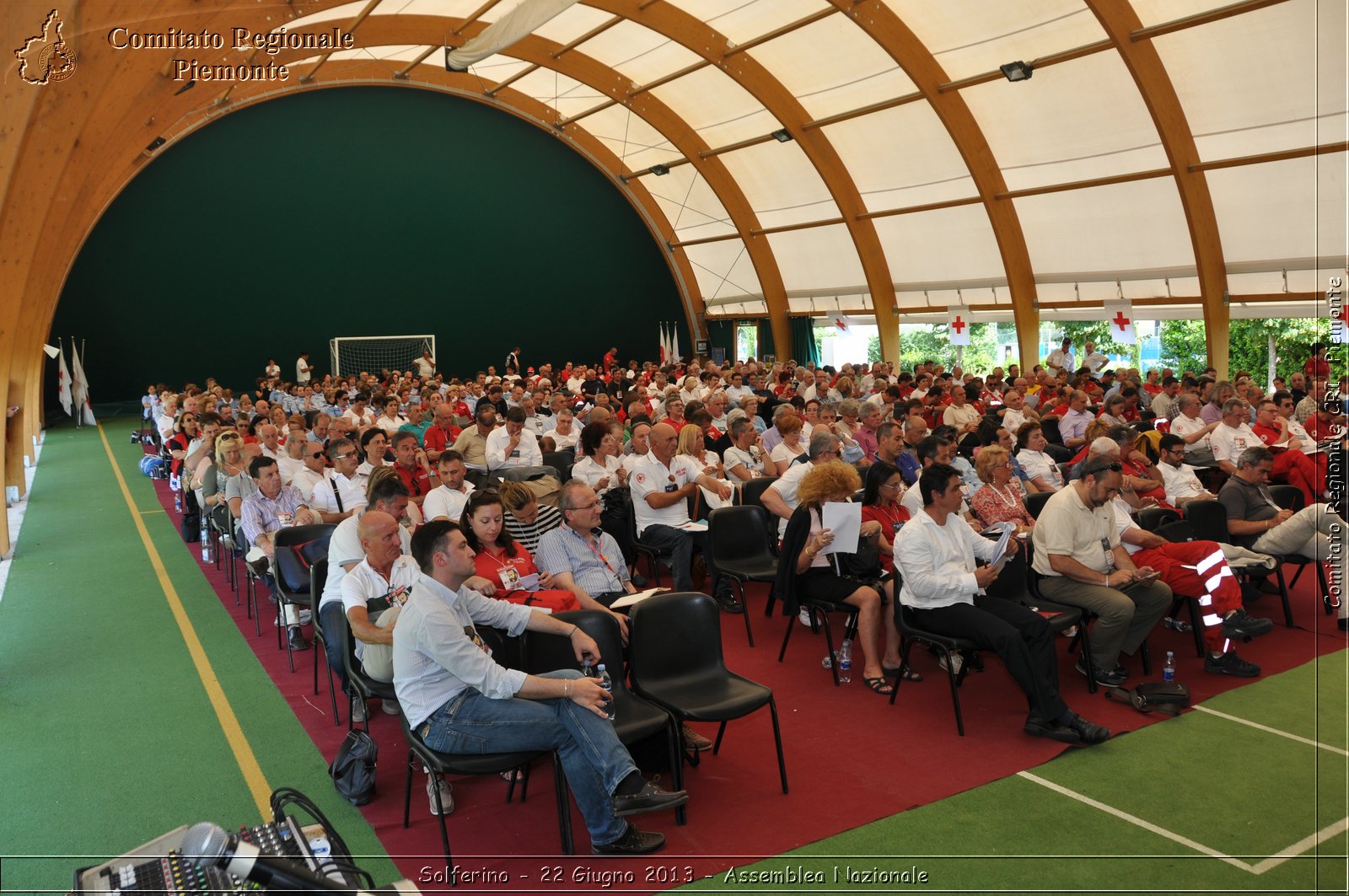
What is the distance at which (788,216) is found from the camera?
898 inches

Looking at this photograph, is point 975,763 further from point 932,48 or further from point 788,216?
point 788,216

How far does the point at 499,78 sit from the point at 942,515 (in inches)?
857

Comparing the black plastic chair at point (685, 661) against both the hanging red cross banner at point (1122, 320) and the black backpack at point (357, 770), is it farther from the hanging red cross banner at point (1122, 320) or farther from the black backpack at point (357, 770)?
the hanging red cross banner at point (1122, 320)

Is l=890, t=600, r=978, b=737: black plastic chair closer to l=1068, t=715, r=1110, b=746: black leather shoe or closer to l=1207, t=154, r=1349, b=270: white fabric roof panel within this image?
l=1068, t=715, r=1110, b=746: black leather shoe

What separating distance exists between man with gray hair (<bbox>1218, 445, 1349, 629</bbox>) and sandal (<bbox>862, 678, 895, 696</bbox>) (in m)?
2.97

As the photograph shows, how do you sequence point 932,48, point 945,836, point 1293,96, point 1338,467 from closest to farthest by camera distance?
point 945,836
point 1338,467
point 1293,96
point 932,48

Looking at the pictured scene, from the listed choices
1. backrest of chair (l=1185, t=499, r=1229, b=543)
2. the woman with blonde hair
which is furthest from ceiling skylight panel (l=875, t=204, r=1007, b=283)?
the woman with blonde hair

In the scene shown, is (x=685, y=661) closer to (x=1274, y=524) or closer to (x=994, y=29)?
(x=1274, y=524)

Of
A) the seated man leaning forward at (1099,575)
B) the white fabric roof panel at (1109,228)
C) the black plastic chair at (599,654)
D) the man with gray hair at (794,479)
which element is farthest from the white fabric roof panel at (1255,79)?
the black plastic chair at (599,654)

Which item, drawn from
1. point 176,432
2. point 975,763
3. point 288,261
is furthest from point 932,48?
point 288,261

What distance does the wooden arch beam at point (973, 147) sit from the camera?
15.7 metres

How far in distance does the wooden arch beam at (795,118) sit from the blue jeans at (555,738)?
50.1 feet

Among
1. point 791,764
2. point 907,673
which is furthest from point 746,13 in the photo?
point 791,764

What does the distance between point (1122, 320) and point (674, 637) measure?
15.5 m
